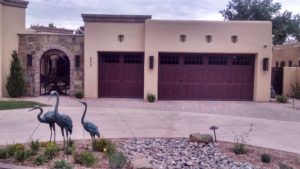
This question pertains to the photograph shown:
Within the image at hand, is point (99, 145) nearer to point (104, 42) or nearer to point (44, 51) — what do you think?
point (104, 42)

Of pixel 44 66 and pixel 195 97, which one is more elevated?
pixel 44 66

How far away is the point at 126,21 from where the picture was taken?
21.5m

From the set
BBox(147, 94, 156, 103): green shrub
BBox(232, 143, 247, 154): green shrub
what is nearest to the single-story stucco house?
BBox(147, 94, 156, 103): green shrub

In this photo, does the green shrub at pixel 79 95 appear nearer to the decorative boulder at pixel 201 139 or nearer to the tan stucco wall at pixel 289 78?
the decorative boulder at pixel 201 139

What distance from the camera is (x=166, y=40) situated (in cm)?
2128

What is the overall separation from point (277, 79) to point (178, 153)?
1888 centimetres

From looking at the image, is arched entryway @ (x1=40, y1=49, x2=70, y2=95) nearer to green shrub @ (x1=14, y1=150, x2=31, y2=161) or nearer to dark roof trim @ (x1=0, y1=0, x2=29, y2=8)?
dark roof trim @ (x1=0, y1=0, x2=29, y2=8)

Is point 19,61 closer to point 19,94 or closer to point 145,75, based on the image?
point 19,94

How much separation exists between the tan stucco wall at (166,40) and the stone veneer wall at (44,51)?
59 cm

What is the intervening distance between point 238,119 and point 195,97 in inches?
272

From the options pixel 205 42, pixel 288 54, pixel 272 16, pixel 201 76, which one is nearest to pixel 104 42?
pixel 205 42

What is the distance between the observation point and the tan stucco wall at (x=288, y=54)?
1212 inches

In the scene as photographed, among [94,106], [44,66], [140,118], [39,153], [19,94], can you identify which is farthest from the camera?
[44,66]

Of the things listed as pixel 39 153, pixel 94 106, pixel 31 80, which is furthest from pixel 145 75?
pixel 39 153
